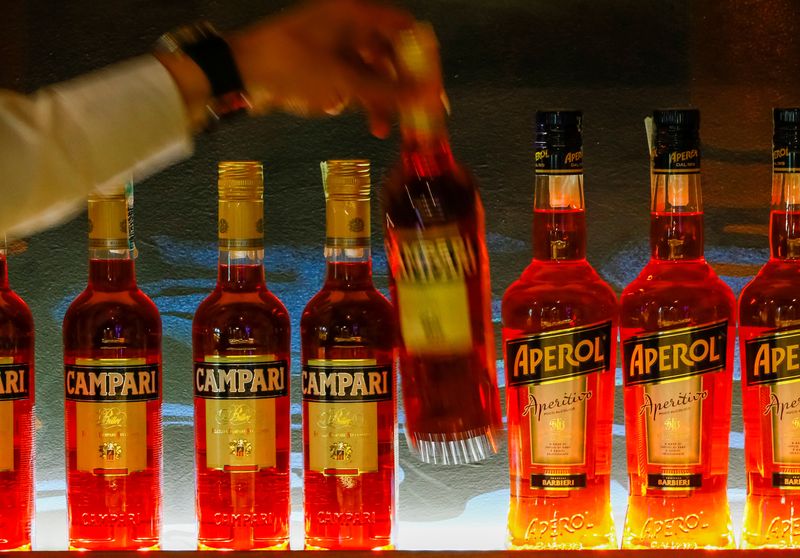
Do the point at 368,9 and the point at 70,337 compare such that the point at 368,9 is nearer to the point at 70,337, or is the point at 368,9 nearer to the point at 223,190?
the point at 223,190

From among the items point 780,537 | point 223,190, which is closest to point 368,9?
point 223,190

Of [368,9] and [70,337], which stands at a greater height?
[368,9]

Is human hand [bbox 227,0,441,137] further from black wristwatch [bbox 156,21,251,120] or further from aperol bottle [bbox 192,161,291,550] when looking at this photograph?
aperol bottle [bbox 192,161,291,550]

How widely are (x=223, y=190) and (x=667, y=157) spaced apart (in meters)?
0.42

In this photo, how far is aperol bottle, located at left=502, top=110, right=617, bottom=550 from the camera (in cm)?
119

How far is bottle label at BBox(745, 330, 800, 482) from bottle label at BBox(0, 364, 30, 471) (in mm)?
702

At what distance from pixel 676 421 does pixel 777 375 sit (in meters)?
0.10

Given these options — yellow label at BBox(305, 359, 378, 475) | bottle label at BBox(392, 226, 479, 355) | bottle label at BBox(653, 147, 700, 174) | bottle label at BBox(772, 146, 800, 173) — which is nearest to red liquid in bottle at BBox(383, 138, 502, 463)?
bottle label at BBox(392, 226, 479, 355)

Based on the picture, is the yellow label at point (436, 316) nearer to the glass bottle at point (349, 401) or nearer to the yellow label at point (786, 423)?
the glass bottle at point (349, 401)

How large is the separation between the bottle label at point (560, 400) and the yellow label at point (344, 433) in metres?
0.15

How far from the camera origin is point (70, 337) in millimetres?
1224

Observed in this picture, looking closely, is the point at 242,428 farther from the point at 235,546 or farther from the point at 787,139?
the point at 787,139

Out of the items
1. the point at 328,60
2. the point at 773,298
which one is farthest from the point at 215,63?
the point at 773,298

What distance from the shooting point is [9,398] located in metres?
1.23
